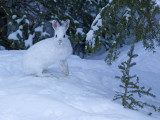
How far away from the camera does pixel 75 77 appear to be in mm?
5469

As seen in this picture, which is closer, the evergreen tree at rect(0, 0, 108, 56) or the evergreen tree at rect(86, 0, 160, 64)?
the evergreen tree at rect(86, 0, 160, 64)

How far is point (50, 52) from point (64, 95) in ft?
3.48

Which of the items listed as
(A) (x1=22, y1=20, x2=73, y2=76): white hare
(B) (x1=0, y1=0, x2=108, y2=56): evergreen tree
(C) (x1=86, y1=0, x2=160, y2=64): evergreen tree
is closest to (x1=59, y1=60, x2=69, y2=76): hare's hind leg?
(A) (x1=22, y1=20, x2=73, y2=76): white hare

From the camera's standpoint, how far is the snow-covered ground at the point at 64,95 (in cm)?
338

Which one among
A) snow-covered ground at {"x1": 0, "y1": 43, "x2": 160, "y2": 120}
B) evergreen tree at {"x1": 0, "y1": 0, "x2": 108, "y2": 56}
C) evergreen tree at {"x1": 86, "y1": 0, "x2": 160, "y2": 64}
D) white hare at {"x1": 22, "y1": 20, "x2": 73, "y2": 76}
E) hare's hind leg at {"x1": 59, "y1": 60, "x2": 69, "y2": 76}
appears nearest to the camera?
snow-covered ground at {"x1": 0, "y1": 43, "x2": 160, "y2": 120}

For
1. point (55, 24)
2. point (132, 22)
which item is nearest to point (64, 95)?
point (55, 24)

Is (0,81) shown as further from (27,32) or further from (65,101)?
(27,32)

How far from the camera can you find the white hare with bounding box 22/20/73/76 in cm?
486

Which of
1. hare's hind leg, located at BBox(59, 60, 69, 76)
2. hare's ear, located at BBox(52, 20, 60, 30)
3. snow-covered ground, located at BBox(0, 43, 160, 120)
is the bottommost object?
snow-covered ground, located at BBox(0, 43, 160, 120)

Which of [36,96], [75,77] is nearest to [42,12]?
[75,77]

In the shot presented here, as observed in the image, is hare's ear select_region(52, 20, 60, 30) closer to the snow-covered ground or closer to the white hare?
the white hare

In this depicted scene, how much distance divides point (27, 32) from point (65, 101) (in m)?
5.65

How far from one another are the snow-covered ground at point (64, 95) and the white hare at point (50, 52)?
218 millimetres

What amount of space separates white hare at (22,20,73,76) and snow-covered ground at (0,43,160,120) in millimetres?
218
